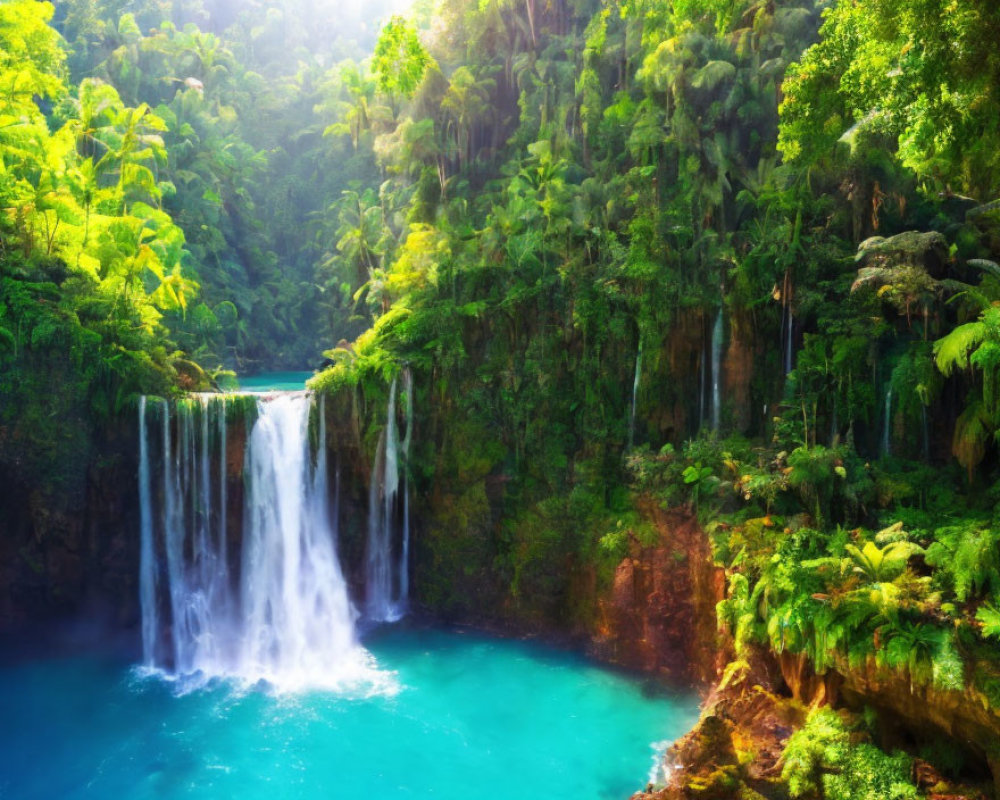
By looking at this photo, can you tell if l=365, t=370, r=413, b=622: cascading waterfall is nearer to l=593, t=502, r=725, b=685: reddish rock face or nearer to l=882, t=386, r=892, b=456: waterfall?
l=593, t=502, r=725, b=685: reddish rock face

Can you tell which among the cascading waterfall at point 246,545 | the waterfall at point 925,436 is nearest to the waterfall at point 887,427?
the waterfall at point 925,436

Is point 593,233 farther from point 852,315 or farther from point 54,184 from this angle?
point 54,184

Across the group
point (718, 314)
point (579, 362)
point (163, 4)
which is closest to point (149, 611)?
point (579, 362)

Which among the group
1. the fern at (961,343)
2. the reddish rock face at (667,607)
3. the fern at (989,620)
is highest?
the fern at (961,343)

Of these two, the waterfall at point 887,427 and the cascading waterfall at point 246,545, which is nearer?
the waterfall at point 887,427

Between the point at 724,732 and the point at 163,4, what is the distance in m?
57.0

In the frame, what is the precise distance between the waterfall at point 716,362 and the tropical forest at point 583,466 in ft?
0.22

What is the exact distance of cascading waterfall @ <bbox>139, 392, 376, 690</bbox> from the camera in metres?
16.2

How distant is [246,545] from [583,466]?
7.98 meters

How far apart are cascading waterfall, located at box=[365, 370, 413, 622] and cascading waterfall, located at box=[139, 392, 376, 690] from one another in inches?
33.1

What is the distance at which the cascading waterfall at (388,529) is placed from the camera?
1752cm

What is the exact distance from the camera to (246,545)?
669 inches

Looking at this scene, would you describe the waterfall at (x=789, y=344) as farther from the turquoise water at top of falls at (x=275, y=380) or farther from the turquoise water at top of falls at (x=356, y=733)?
the turquoise water at top of falls at (x=275, y=380)

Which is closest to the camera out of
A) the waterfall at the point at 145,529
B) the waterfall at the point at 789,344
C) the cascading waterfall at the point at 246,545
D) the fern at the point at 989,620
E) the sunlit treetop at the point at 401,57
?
the fern at the point at 989,620
